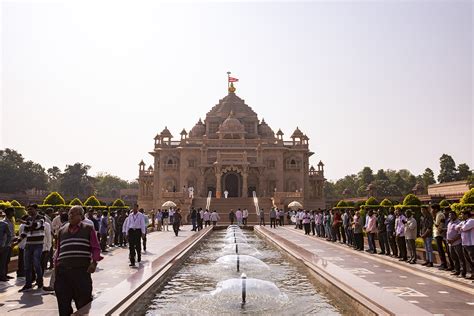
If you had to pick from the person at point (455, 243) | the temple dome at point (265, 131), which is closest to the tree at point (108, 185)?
the temple dome at point (265, 131)

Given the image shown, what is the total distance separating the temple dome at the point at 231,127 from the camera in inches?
2358

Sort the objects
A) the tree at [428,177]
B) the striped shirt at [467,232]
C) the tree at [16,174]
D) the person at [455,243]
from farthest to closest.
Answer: the tree at [428,177]
the tree at [16,174]
the person at [455,243]
the striped shirt at [467,232]

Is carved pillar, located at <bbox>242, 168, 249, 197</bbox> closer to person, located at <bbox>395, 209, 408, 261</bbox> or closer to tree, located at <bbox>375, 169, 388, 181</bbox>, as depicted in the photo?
person, located at <bbox>395, 209, 408, 261</bbox>

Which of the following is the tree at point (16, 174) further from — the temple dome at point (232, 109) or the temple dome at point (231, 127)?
the temple dome at point (231, 127)

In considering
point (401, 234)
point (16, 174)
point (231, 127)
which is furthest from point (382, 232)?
point (16, 174)

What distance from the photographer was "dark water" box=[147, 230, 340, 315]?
7.97 metres

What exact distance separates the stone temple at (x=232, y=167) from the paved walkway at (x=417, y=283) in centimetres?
3826

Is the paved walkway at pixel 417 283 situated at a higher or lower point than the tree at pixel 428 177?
lower

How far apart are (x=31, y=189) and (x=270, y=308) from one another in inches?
2818

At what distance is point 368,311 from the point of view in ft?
22.5

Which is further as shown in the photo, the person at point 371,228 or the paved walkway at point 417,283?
the person at point 371,228

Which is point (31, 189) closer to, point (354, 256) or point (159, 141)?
point (159, 141)

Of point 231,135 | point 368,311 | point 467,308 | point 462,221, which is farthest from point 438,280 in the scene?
point 231,135

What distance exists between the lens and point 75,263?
619 cm
